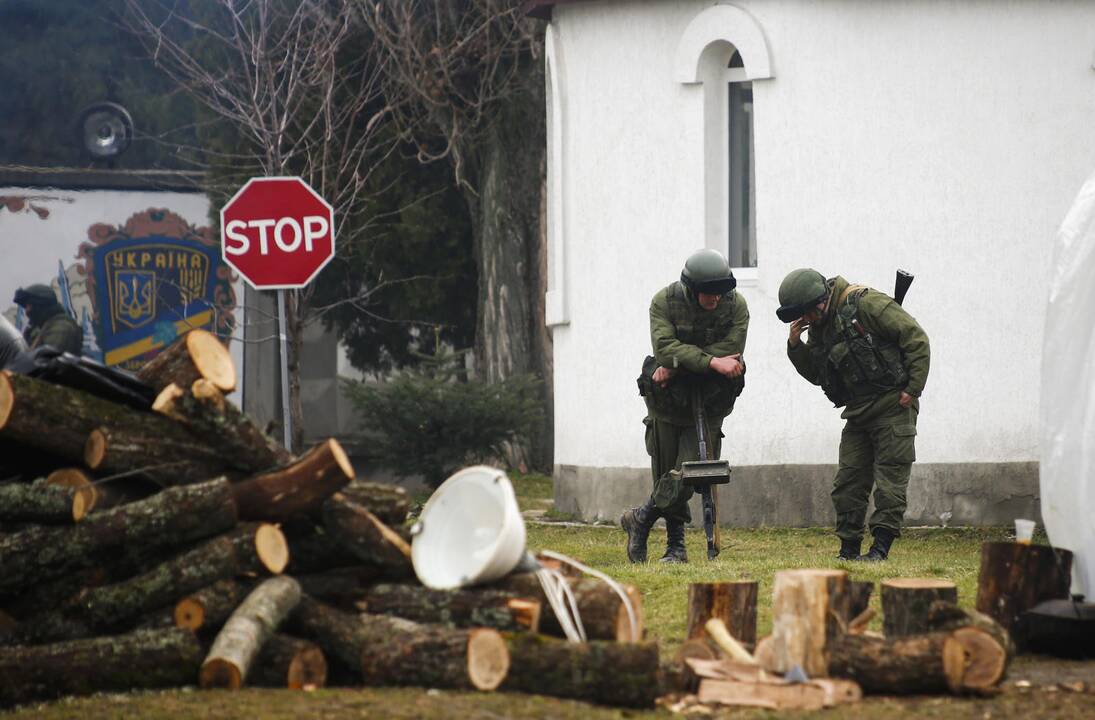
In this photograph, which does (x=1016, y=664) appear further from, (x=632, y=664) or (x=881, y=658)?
(x=632, y=664)

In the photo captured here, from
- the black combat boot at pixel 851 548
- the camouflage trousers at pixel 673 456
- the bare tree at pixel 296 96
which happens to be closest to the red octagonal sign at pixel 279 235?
the camouflage trousers at pixel 673 456

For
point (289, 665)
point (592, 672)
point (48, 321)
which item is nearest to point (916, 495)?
point (48, 321)

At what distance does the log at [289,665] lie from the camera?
22.9 feet

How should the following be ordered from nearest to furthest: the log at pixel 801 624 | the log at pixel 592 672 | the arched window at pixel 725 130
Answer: the log at pixel 592 672 → the log at pixel 801 624 → the arched window at pixel 725 130

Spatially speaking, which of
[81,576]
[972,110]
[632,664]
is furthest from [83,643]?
[972,110]

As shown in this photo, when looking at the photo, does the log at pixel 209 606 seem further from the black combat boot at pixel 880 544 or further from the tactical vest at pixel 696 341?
the black combat boot at pixel 880 544

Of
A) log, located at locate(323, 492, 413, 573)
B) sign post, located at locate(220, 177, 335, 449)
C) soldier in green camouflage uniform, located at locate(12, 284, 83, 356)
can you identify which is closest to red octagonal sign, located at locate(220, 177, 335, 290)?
sign post, located at locate(220, 177, 335, 449)

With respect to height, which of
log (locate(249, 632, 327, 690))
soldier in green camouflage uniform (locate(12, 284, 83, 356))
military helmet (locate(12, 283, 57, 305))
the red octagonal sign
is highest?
the red octagonal sign

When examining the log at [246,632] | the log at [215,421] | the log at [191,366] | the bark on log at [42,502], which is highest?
the log at [191,366]

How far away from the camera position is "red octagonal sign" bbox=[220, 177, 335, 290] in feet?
38.1

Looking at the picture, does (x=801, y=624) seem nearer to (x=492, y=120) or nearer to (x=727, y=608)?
(x=727, y=608)

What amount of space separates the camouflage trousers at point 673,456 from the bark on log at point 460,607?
4.90 meters

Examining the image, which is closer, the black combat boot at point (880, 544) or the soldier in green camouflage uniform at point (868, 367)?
the soldier in green camouflage uniform at point (868, 367)

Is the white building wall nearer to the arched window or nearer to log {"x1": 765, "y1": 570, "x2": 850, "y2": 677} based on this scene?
the arched window
